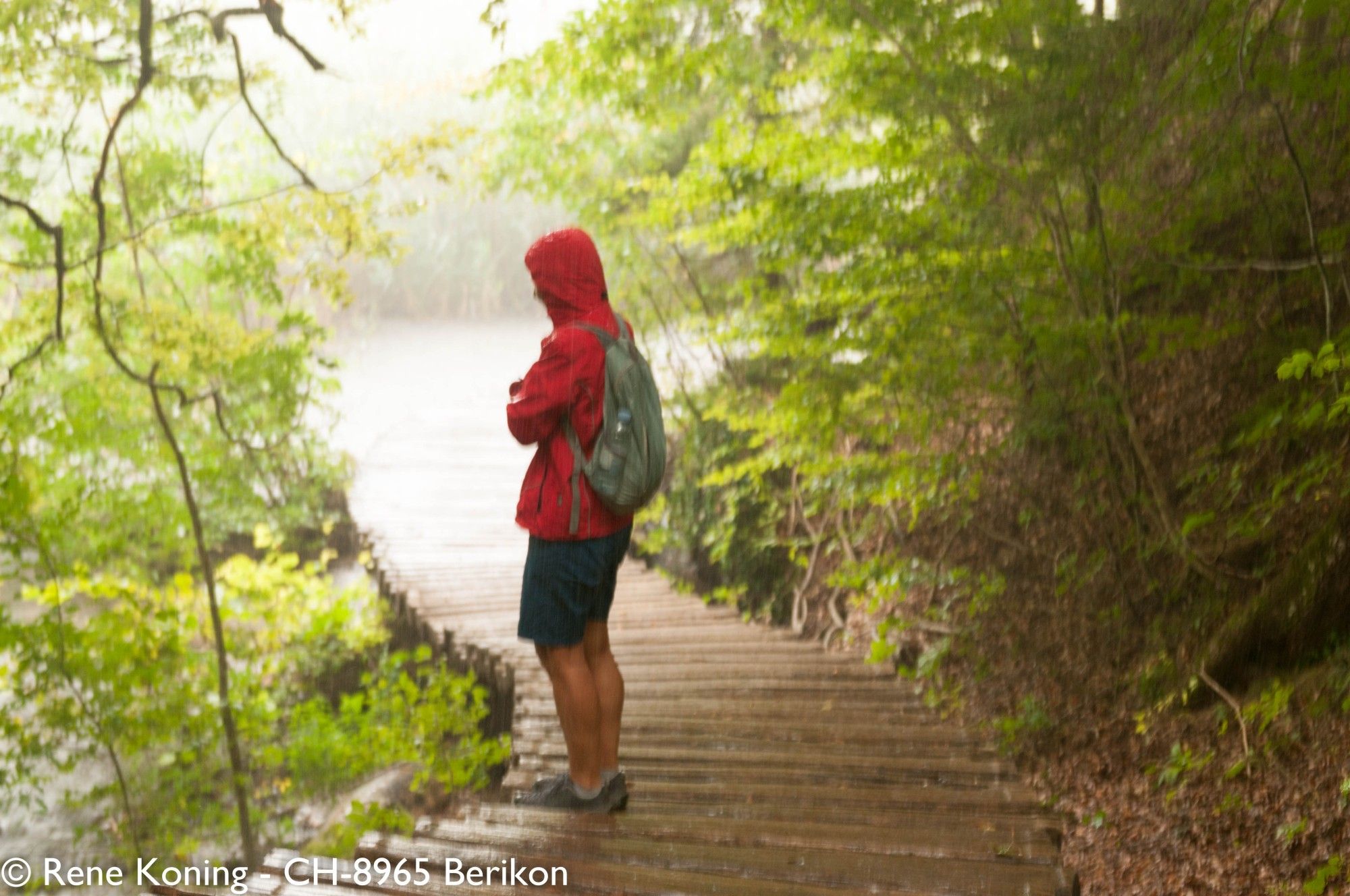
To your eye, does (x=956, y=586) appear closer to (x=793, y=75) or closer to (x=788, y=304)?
(x=788, y=304)

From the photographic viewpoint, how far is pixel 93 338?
7840 mm

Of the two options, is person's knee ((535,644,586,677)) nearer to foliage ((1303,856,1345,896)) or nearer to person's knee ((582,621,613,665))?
person's knee ((582,621,613,665))

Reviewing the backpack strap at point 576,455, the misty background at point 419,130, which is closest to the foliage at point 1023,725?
the backpack strap at point 576,455

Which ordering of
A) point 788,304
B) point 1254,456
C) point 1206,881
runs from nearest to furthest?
point 1206,881, point 1254,456, point 788,304

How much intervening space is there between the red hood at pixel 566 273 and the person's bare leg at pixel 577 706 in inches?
36.8

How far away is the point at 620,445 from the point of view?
2.82 metres

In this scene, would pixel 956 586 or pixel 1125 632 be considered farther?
pixel 956 586

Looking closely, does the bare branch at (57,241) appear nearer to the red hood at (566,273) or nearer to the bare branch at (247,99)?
the bare branch at (247,99)

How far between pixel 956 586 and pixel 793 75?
3.14 metres

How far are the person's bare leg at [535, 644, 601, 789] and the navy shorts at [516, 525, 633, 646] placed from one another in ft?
0.17

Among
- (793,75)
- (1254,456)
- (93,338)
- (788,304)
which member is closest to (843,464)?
(788,304)

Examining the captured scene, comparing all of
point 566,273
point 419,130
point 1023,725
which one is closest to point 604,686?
point 566,273

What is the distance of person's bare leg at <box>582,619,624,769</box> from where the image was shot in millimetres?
2969

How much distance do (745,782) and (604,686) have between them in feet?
2.17
